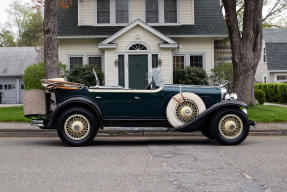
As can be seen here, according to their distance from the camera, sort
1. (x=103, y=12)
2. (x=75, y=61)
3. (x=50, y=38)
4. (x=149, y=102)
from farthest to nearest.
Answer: (x=103, y=12) < (x=75, y=61) < (x=50, y=38) < (x=149, y=102)

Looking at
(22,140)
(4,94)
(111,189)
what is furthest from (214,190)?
(4,94)

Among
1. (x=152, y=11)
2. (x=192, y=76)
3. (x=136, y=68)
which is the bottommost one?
(x=192, y=76)

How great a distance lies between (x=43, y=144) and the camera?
9414 millimetres

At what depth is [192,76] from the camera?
20391 millimetres

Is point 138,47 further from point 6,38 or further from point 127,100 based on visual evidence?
point 6,38

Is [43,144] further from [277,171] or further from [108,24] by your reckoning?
[108,24]

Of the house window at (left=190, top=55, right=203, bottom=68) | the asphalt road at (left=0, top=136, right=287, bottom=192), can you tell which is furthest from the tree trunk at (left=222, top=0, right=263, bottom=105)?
the asphalt road at (left=0, top=136, right=287, bottom=192)

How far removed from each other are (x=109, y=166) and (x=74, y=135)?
249 cm

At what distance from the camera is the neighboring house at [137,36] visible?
20.5m

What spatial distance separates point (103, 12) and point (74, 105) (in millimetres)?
13873

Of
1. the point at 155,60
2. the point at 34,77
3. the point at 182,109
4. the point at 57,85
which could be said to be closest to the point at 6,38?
the point at 34,77

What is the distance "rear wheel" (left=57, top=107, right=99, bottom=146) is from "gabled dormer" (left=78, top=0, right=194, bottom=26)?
13.6m

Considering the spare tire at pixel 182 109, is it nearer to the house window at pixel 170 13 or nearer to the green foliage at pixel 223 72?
the green foliage at pixel 223 72

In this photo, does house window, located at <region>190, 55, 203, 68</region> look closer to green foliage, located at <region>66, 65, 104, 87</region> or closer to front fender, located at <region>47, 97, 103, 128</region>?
green foliage, located at <region>66, 65, 104, 87</region>
